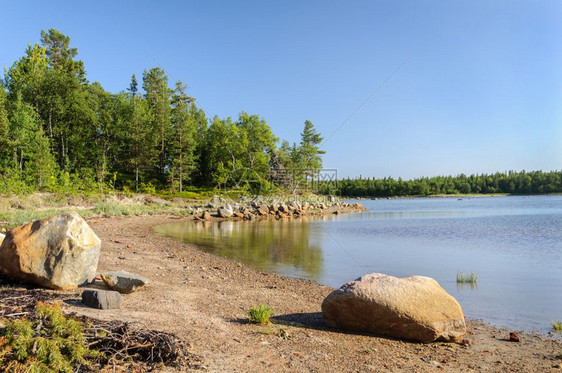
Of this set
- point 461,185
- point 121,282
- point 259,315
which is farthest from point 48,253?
point 461,185

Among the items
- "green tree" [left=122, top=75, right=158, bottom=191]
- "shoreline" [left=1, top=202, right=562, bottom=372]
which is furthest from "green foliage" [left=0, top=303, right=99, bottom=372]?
"green tree" [left=122, top=75, right=158, bottom=191]

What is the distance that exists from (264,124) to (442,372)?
68.1m

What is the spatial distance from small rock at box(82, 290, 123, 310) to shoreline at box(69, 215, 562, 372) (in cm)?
21

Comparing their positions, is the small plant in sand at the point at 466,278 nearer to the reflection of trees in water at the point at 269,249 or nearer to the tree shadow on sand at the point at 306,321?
the reflection of trees in water at the point at 269,249

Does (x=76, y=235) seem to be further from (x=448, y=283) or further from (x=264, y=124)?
(x=264, y=124)

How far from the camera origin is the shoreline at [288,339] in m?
5.75

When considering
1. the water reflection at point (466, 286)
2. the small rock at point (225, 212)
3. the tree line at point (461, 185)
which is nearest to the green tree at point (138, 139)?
the small rock at point (225, 212)

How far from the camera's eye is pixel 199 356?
5.40m

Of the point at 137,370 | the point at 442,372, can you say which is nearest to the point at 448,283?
the point at 442,372

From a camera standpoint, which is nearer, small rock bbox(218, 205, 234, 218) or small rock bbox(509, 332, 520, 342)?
small rock bbox(509, 332, 520, 342)

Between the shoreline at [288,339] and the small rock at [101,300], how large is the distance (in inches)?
8.2

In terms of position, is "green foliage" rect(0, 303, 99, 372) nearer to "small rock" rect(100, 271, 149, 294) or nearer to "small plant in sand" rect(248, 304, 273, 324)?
"small plant in sand" rect(248, 304, 273, 324)

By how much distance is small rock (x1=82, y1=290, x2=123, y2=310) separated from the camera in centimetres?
700

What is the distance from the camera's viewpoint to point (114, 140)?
61.1m
